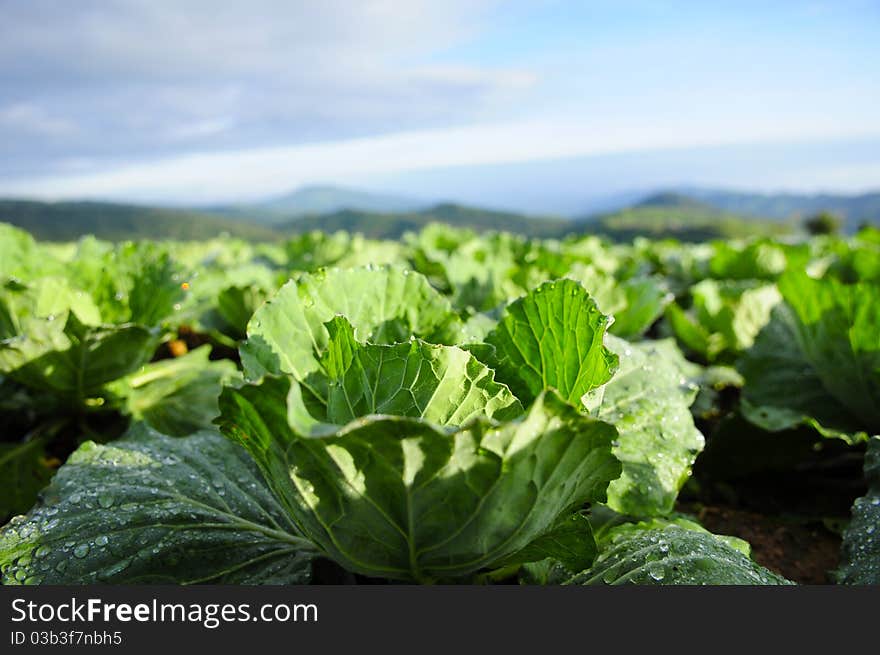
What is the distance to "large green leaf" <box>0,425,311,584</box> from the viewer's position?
6.95 ft

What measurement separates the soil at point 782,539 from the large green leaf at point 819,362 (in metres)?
0.56

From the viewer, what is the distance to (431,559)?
1868 mm

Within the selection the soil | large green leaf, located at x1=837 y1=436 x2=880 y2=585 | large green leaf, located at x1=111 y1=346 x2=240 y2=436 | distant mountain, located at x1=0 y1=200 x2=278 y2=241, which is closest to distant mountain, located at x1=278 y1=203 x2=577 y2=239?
distant mountain, located at x1=0 y1=200 x2=278 y2=241

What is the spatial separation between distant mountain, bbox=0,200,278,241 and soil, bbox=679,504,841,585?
8713 cm

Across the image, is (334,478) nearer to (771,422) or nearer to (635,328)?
(771,422)

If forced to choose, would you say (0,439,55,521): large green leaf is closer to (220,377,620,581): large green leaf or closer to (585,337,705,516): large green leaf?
(220,377,620,581): large green leaf

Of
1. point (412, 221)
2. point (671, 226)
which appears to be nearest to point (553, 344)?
point (412, 221)

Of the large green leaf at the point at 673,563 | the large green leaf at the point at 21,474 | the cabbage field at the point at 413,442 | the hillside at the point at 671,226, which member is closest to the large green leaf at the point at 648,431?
the cabbage field at the point at 413,442

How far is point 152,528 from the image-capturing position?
2.24 m

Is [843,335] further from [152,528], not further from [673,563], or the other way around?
[152,528]

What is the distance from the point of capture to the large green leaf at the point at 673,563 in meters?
1.94

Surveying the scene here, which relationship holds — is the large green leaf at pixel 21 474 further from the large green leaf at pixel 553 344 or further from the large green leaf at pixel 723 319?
the large green leaf at pixel 723 319

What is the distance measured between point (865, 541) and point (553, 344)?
4.50 feet

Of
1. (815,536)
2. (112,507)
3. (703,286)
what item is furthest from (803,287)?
(112,507)
